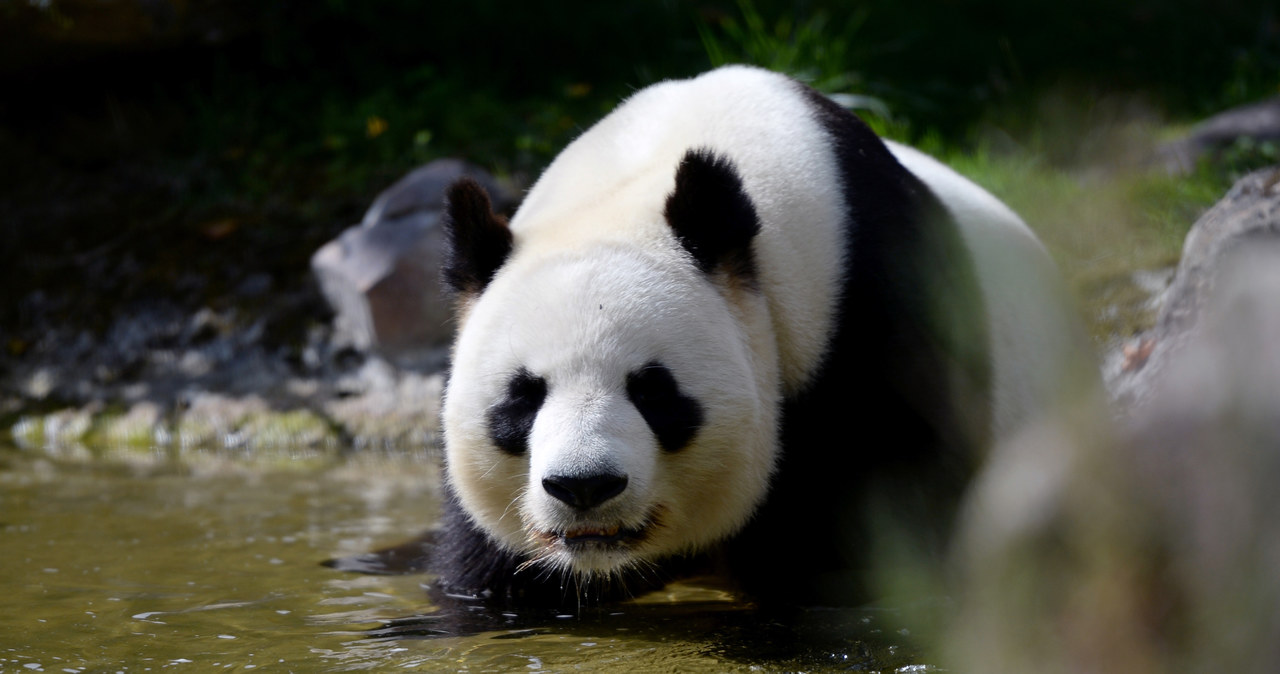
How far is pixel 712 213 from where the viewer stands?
2971 millimetres

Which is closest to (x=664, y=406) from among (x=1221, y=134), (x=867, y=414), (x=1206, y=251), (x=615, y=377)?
(x=615, y=377)

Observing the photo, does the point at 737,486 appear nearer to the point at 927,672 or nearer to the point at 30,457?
the point at 927,672

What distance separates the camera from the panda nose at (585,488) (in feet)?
8.35

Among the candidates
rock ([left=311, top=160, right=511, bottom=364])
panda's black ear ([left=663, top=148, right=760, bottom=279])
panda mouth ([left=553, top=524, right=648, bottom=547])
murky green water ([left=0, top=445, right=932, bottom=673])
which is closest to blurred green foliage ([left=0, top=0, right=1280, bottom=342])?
rock ([left=311, top=160, right=511, bottom=364])

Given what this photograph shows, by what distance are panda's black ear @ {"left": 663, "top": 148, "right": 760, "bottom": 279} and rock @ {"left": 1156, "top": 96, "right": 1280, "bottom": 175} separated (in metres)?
3.90

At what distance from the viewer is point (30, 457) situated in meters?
5.80

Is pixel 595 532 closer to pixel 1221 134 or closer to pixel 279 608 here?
pixel 279 608

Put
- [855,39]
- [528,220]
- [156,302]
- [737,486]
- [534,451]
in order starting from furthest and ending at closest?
[855,39] < [156,302] < [528,220] < [737,486] < [534,451]

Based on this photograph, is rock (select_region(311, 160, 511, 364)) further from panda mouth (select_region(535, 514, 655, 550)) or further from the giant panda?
panda mouth (select_region(535, 514, 655, 550))

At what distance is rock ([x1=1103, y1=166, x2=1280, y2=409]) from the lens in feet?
10.3

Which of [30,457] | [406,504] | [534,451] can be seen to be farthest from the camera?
[30,457]

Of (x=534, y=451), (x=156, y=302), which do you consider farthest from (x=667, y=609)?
(x=156, y=302)

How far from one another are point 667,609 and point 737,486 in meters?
0.51

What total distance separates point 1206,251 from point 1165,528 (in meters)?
1.77
